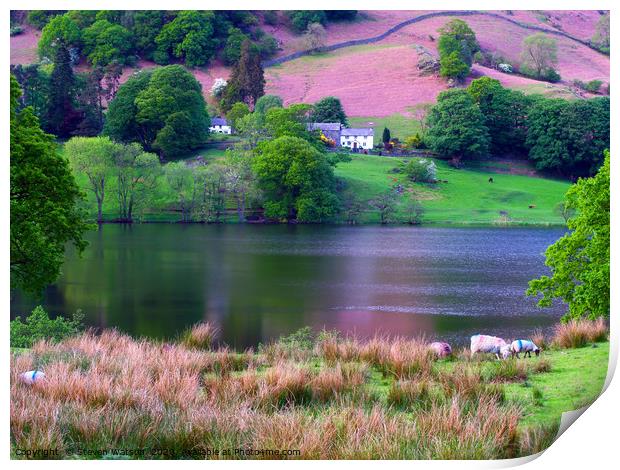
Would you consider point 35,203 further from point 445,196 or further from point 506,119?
point 445,196

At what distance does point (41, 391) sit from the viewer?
6117mm

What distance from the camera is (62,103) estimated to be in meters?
12.5

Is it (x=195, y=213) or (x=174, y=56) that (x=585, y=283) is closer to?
(x=174, y=56)

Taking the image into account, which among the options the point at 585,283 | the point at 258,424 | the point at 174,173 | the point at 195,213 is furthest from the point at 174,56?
the point at 258,424

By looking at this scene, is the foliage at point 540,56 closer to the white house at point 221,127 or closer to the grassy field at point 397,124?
the grassy field at point 397,124

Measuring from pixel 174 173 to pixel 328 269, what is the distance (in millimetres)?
4257

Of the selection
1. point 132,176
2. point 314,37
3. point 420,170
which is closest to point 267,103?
point 420,170

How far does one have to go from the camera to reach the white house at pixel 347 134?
19906 millimetres

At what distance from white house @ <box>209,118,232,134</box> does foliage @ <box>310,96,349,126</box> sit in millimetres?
2550

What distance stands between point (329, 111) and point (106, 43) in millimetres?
8758

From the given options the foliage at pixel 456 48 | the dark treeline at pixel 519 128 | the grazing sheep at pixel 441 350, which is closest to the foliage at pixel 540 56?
the dark treeline at pixel 519 128

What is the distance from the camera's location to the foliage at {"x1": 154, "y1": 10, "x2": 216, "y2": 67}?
43.3 feet

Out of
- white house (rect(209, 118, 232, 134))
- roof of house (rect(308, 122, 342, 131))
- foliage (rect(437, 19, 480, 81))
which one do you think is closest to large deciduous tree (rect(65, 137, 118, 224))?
white house (rect(209, 118, 232, 134))

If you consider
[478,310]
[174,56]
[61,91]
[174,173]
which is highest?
[174,56]
